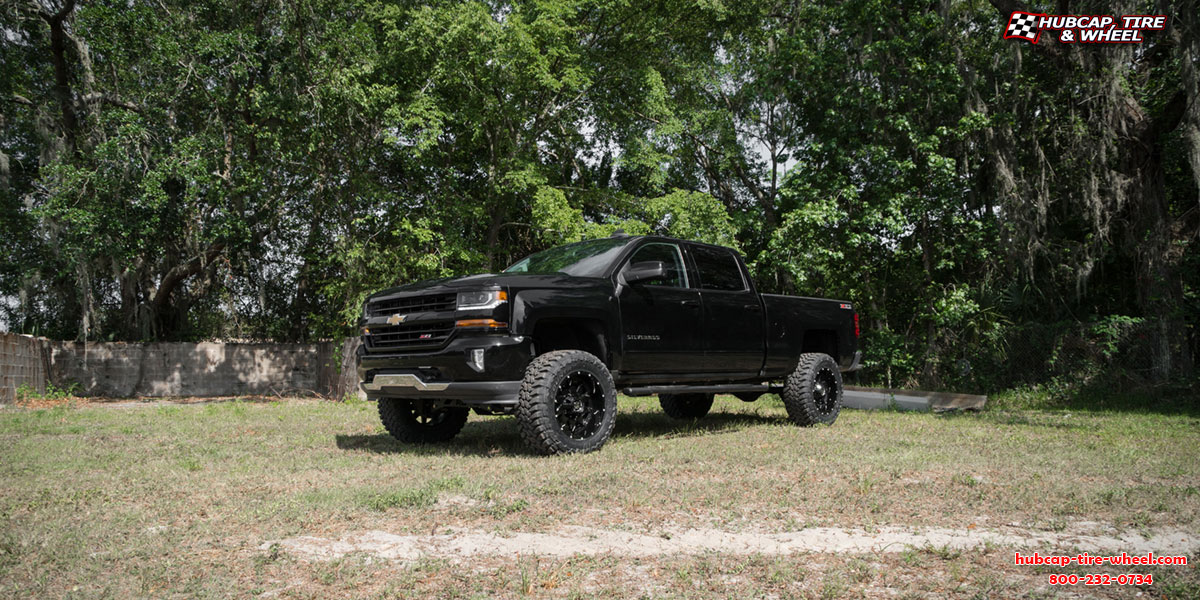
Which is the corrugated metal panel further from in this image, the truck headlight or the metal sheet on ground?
the metal sheet on ground

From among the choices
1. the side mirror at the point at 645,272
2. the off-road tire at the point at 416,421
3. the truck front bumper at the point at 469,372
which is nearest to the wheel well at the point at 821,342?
the side mirror at the point at 645,272

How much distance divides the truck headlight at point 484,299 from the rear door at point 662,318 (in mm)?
1279

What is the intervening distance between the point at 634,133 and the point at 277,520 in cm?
1599

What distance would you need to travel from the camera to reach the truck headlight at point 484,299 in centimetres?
655

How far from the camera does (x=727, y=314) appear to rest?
8531 millimetres

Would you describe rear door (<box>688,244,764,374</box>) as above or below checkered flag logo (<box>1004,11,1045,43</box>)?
below

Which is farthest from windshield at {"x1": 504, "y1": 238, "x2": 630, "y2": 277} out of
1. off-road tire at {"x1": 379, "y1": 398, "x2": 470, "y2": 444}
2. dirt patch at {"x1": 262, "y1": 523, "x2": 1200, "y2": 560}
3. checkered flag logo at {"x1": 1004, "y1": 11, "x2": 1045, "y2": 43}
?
A: checkered flag logo at {"x1": 1004, "y1": 11, "x2": 1045, "y2": 43}

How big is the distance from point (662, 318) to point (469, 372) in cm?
213

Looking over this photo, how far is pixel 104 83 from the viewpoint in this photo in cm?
1631

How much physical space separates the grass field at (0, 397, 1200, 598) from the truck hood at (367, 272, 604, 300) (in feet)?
4.74

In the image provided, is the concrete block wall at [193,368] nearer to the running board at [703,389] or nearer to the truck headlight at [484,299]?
the running board at [703,389]

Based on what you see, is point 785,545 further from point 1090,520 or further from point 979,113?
point 979,113

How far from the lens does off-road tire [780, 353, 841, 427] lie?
940cm

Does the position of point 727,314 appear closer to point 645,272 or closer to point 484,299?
point 645,272
